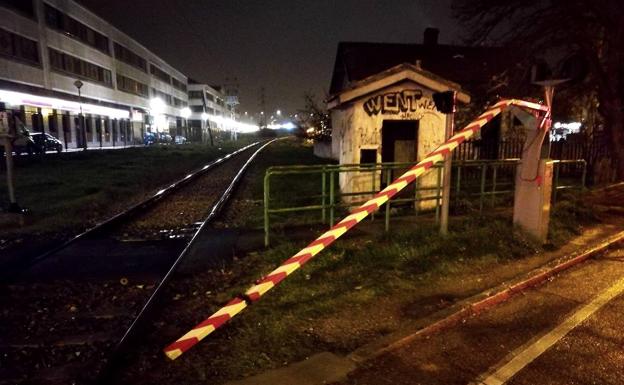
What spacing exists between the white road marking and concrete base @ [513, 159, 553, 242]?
6.47ft

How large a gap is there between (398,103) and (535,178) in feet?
11.8

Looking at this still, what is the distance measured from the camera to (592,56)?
14.5 metres

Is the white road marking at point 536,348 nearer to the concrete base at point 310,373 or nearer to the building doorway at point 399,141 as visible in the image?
the concrete base at point 310,373

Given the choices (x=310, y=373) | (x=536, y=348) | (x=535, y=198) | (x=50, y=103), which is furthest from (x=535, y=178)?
(x=50, y=103)

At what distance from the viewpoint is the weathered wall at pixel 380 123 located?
31.3 ft

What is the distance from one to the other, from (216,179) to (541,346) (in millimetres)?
15492

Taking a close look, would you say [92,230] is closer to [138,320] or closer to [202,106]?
[138,320]

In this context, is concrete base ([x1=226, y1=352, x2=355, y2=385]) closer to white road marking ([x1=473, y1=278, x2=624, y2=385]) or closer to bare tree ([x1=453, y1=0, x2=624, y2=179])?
white road marking ([x1=473, y1=278, x2=624, y2=385])

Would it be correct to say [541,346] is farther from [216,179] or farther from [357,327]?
[216,179]

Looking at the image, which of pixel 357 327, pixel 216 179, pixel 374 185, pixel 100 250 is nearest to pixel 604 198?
pixel 374 185

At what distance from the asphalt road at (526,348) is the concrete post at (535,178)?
190 cm

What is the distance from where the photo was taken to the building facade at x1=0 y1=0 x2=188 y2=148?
31719 millimetres

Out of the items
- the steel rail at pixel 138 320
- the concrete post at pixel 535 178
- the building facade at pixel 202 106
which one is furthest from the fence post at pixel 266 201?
the building facade at pixel 202 106

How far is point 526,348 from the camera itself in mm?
4000
